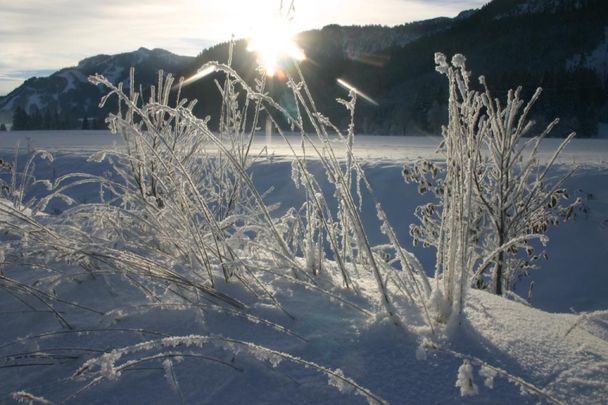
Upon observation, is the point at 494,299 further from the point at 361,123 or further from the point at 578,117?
the point at 361,123

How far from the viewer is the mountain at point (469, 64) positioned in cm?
4988

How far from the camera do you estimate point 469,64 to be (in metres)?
77.2

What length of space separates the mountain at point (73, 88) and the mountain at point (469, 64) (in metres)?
58.9

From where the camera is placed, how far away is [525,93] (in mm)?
47969

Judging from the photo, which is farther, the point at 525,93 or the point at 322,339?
the point at 525,93

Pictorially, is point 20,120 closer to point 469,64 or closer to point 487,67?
point 469,64

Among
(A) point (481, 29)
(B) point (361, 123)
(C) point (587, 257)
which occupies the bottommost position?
(C) point (587, 257)

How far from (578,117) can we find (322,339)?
5513 centimetres

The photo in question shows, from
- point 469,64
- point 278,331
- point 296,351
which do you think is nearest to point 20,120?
point 469,64

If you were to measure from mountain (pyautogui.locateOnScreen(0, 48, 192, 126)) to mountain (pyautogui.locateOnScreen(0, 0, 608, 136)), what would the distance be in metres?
58.9

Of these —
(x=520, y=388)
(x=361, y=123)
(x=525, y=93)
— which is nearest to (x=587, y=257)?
(x=520, y=388)

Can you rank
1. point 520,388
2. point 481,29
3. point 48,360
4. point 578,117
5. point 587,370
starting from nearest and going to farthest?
1. point 520,388
2. point 587,370
3. point 48,360
4. point 578,117
5. point 481,29

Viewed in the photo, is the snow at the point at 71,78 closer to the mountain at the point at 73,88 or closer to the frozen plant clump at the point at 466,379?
the mountain at the point at 73,88

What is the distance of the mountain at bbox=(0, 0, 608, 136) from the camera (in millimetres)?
49875
